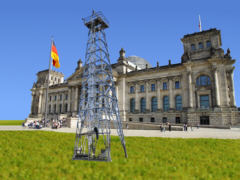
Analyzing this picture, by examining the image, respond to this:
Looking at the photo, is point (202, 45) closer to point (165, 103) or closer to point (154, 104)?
point (165, 103)

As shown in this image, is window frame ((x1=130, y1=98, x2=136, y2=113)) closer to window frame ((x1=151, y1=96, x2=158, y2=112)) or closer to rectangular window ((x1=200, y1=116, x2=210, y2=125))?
window frame ((x1=151, y1=96, x2=158, y2=112))

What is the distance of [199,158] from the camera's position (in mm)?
9125

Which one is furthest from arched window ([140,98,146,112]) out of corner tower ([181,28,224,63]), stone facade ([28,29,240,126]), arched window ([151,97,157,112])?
corner tower ([181,28,224,63])

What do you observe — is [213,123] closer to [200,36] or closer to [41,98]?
[200,36]

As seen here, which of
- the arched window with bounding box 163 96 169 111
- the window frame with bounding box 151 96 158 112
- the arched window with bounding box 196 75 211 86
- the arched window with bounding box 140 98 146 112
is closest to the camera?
the arched window with bounding box 196 75 211 86

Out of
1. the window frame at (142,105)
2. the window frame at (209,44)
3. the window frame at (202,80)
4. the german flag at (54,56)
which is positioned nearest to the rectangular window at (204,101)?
the window frame at (202,80)

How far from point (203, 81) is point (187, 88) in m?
4.07

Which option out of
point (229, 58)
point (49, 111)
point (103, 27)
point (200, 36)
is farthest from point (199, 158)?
point (49, 111)

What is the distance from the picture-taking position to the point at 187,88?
1721 inches

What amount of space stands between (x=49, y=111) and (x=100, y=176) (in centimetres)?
7528

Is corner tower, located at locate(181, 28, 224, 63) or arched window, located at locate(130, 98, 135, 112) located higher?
corner tower, located at locate(181, 28, 224, 63)

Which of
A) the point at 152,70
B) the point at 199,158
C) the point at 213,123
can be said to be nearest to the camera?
the point at 199,158

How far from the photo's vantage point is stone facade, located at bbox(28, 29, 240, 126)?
129 feet

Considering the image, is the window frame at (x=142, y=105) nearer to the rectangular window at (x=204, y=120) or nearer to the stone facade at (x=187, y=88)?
the stone facade at (x=187, y=88)
